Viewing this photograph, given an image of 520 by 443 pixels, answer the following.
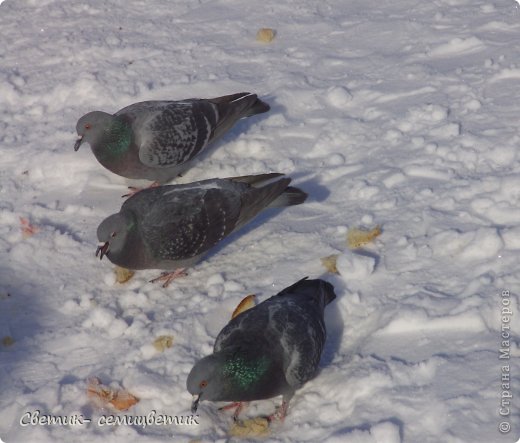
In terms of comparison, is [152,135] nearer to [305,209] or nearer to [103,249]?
[103,249]

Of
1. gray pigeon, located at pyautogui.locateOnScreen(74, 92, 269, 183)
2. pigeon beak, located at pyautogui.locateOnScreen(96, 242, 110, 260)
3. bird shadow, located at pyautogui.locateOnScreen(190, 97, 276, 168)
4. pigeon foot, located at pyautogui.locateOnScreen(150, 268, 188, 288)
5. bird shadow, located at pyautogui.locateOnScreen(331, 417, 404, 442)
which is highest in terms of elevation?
gray pigeon, located at pyautogui.locateOnScreen(74, 92, 269, 183)

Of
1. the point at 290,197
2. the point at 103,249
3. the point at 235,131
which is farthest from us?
the point at 235,131

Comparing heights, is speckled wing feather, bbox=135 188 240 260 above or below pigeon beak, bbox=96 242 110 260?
above

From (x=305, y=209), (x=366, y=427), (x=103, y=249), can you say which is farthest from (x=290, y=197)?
(x=366, y=427)

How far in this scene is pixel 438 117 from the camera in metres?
5.39

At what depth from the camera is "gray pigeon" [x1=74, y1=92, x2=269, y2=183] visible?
5250 millimetres

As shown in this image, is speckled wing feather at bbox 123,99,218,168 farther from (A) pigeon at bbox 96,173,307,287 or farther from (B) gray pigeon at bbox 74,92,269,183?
(A) pigeon at bbox 96,173,307,287

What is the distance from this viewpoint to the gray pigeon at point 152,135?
5.25m

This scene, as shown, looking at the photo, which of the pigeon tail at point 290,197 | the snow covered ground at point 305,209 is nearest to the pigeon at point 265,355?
the snow covered ground at point 305,209

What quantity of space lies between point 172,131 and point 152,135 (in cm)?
14

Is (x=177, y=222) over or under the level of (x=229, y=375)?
over

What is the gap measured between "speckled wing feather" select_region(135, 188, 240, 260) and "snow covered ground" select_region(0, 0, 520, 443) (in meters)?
0.23

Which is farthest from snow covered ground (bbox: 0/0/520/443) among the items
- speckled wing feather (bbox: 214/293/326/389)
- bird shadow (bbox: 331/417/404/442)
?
speckled wing feather (bbox: 214/293/326/389)

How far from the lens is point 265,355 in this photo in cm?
377
